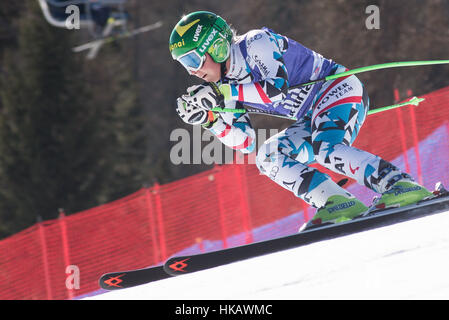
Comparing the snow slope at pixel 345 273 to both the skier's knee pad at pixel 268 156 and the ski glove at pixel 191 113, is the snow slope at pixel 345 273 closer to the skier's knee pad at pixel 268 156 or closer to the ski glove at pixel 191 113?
the skier's knee pad at pixel 268 156

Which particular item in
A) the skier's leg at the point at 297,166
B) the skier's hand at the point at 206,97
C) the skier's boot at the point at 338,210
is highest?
the skier's hand at the point at 206,97

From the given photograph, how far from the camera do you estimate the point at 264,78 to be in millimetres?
→ 3857

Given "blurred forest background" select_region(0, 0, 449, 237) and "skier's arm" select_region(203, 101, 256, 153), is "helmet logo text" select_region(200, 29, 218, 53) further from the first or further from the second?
"blurred forest background" select_region(0, 0, 449, 237)

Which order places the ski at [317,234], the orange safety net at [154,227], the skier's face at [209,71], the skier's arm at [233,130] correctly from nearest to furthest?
the ski at [317,234] < the skier's face at [209,71] < the skier's arm at [233,130] < the orange safety net at [154,227]

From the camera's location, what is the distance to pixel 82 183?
2384 centimetres

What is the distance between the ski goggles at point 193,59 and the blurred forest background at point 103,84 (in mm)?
10068

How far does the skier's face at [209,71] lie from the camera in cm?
386

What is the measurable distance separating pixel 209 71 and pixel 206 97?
17 cm

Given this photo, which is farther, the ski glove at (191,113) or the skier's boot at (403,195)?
the ski glove at (191,113)

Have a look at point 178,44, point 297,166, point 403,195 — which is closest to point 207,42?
point 178,44

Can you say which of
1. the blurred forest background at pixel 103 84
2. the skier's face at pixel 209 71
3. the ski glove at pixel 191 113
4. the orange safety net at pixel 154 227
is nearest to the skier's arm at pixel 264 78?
the skier's face at pixel 209 71

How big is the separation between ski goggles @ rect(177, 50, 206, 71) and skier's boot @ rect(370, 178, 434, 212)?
1.27 meters

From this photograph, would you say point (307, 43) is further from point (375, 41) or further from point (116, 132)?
point (116, 132)

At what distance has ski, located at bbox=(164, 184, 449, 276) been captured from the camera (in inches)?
138
